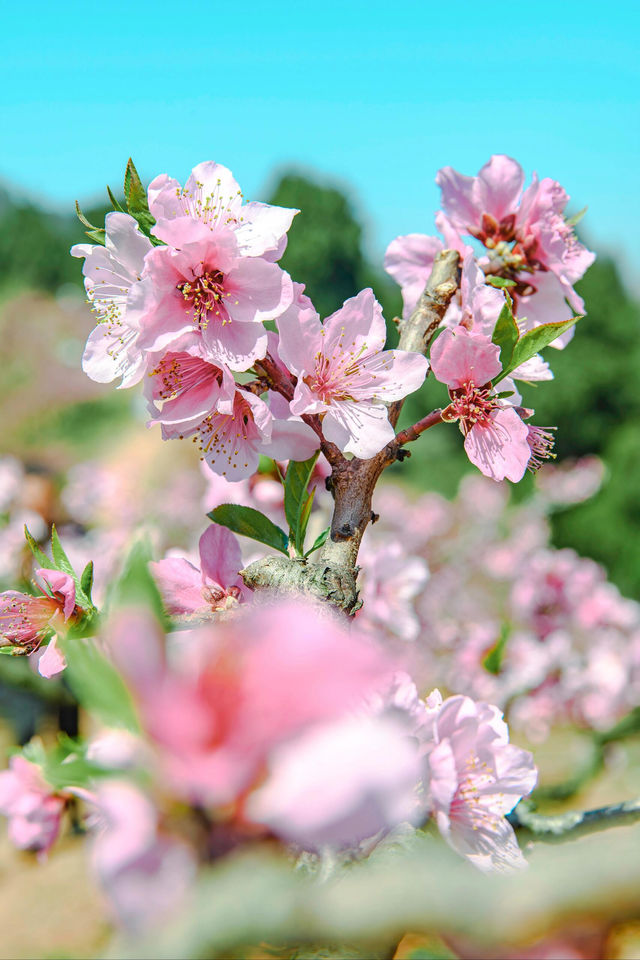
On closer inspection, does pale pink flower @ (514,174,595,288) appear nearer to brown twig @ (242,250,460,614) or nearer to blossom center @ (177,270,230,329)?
brown twig @ (242,250,460,614)

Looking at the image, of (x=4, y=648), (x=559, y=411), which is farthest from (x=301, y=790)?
(x=559, y=411)

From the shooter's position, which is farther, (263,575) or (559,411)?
(559,411)

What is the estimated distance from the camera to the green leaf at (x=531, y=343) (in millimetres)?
647

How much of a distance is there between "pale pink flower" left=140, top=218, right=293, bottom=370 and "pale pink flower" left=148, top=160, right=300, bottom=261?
0.02m

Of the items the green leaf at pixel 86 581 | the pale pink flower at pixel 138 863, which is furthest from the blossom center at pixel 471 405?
the pale pink flower at pixel 138 863

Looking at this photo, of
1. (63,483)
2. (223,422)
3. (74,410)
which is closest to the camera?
(223,422)

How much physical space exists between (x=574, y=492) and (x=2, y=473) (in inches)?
177

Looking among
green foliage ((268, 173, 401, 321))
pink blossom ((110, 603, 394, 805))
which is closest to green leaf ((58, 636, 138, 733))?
pink blossom ((110, 603, 394, 805))

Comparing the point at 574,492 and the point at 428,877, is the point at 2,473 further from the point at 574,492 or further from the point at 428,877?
the point at 574,492

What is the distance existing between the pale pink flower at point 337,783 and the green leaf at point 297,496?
1.43 ft

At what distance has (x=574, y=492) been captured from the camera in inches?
236

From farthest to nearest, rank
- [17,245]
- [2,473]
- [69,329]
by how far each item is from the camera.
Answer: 1. [17,245]
2. [69,329]
3. [2,473]

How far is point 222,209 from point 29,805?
2.24 feet

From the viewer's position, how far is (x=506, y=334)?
25.4 inches
